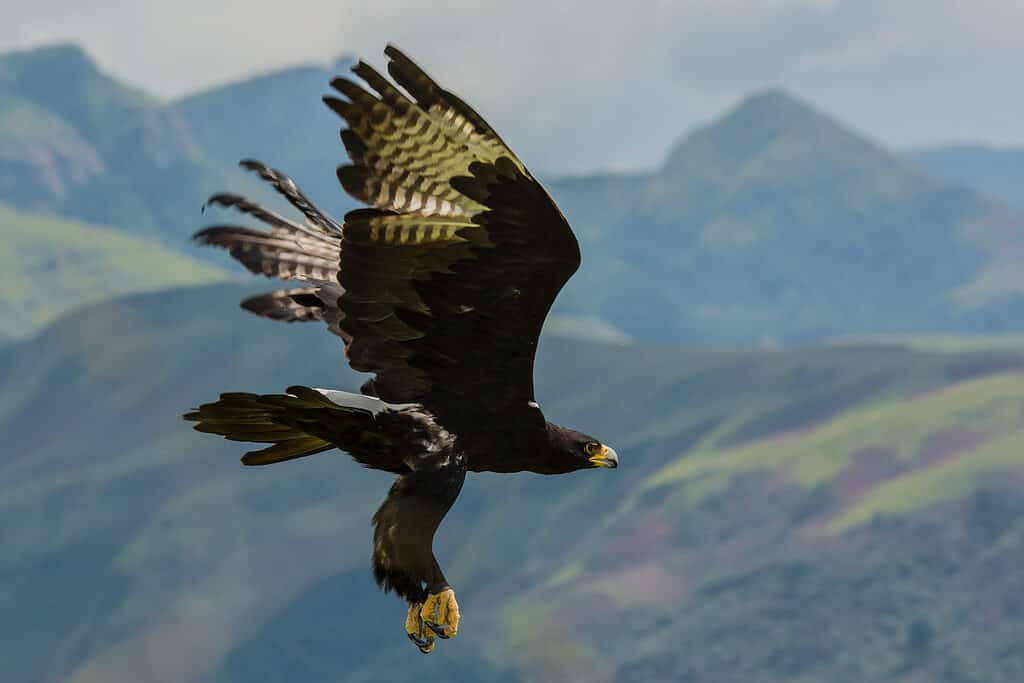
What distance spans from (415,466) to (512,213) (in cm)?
205

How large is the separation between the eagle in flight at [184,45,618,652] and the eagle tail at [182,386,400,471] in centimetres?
2

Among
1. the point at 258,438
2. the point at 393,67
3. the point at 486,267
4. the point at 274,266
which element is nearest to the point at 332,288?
the point at 274,266

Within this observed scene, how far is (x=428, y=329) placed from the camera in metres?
12.2

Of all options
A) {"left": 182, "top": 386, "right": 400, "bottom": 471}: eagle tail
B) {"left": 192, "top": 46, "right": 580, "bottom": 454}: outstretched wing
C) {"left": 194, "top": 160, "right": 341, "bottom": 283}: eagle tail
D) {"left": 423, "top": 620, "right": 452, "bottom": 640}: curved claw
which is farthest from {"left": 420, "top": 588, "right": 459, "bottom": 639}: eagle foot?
{"left": 194, "top": 160, "right": 341, "bottom": 283}: eagle tail

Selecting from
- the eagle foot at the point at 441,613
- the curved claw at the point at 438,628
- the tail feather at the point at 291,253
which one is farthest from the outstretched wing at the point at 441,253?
the tail feather at the point at 291,253

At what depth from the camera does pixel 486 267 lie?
39.3 feet

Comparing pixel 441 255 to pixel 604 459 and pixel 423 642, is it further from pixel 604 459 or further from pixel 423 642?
pixel 423 642

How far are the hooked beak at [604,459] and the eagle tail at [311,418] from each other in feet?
5.59

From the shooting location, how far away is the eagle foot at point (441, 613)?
1138 centimetres

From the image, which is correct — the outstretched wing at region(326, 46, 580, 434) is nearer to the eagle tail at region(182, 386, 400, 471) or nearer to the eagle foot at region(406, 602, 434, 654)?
the eagle tail at region(182, 386, 400, 471)

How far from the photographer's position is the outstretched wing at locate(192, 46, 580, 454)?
11.0 metres

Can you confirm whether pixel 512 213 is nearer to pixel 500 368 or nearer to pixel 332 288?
pixel 500 368

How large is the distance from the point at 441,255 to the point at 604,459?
249cm

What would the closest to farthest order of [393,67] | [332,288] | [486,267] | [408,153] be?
[393,67], [408,153], [486,267], [332,288]
